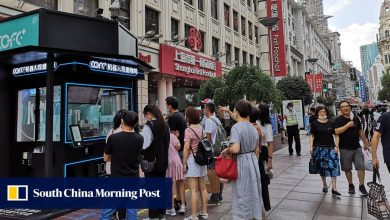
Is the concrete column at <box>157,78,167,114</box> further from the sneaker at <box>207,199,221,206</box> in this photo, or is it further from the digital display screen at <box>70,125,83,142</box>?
the sneaker at <box>207,199,221,206</box>

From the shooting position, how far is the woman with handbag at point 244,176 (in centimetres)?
389

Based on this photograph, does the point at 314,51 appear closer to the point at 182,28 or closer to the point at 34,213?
the point at 182,28

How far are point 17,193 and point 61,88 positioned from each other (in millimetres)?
2166

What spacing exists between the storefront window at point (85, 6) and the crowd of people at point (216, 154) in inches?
384

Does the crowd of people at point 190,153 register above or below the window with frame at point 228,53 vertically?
below

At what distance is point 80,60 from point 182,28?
47.3 feet

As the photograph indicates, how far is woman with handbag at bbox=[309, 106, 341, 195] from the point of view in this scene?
613 centimetres

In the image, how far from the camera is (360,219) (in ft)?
15.6

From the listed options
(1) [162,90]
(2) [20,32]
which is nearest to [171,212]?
(2) [20,32]

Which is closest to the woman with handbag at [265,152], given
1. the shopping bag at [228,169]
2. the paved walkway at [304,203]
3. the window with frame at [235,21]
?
the paved walkway at [304,203]

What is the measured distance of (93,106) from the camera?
24.3 ft

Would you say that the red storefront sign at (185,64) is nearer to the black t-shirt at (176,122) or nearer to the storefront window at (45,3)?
the storefront window at (45,3)

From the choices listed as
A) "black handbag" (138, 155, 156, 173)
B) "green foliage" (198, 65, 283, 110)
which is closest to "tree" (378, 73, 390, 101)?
"green foliage" (198, 65, 283, 110)

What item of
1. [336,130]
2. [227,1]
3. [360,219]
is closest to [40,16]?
[336,130]
